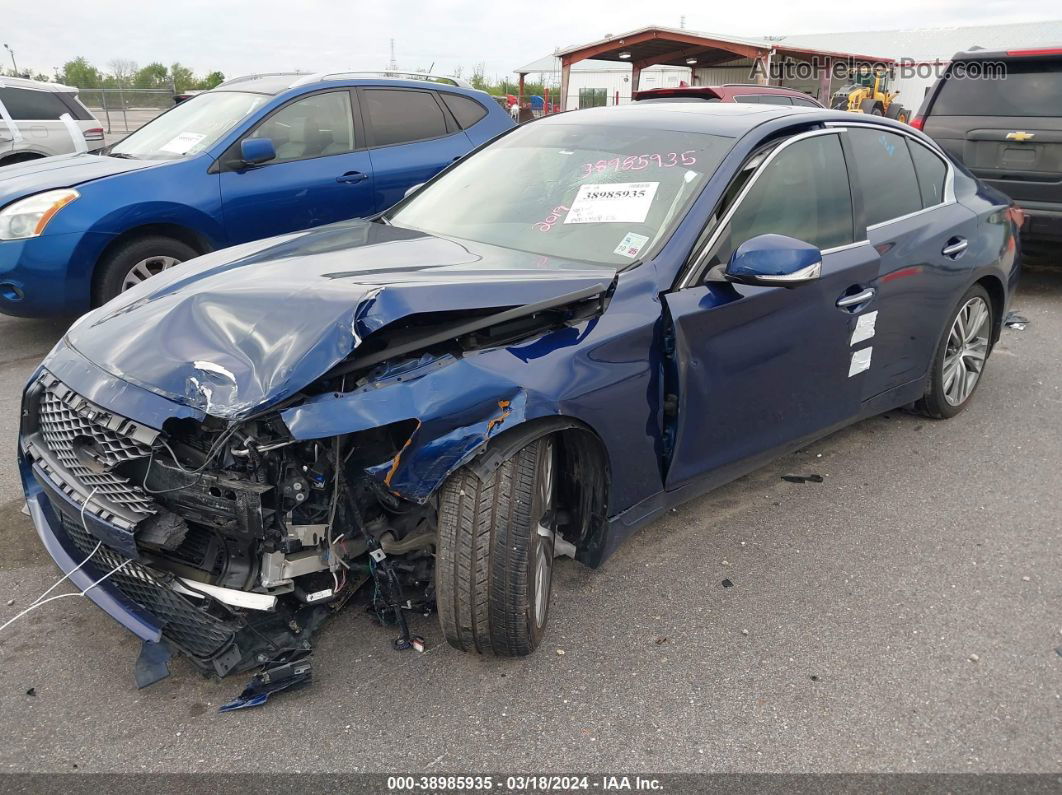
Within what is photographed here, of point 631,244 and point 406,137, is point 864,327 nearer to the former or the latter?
point 631,244

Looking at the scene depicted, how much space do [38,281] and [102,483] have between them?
3519 mm

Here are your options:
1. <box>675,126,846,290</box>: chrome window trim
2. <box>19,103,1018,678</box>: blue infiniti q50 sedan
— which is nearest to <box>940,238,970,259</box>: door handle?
<box>19,103,1018,678</box>: blue infiniti q50 sedan

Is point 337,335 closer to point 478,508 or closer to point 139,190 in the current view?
point 478,508

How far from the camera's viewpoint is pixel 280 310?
8.05 ft

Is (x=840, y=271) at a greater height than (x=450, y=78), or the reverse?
(x=450, y=78)

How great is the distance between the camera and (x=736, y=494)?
383 centimetres

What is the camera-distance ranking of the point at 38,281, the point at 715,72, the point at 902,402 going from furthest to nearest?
the point at 715,72, the point at 38,281, the point at 902,402

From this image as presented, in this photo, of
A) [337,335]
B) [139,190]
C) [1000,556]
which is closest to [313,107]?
[139,190]

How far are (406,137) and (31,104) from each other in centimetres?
650

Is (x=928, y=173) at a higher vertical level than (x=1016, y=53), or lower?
lower

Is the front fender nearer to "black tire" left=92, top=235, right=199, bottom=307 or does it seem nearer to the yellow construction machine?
"black tire" left=92, top=235, right=199, bottom=307

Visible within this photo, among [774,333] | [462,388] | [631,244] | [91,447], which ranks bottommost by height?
[91,447]

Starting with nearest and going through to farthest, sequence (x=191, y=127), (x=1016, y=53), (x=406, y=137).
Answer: (x=191, y=127) → (x=406, y=137) → (x=1016, y=53)

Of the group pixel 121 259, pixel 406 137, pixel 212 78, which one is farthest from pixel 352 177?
pixel 212 78
